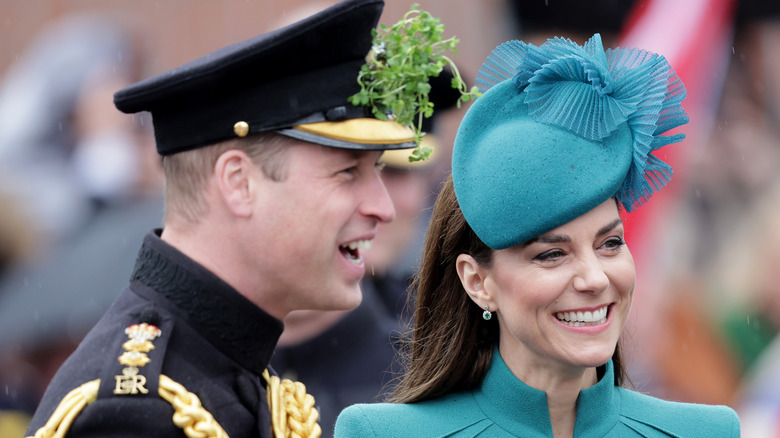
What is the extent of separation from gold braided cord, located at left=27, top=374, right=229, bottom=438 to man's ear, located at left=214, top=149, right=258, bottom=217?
0.48m

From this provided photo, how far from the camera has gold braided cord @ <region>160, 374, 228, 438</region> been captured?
2760 mm

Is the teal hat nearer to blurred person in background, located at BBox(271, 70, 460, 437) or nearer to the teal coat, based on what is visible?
the teal coat

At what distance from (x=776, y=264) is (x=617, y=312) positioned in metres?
4.01

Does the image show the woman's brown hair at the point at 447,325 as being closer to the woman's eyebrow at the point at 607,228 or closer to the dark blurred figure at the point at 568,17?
the woman's eyebrow at the point at 607,228

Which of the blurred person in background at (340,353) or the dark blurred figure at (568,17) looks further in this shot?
the dark blurred figure at (568,17)

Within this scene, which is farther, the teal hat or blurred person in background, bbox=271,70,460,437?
blurred person in background, bbox=271,70,460,437

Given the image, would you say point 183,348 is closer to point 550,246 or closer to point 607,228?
point 550,246

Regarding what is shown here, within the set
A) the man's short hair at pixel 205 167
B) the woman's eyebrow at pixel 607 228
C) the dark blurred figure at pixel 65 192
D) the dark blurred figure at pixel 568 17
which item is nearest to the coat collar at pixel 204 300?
the man's short hair at pixel 205 167

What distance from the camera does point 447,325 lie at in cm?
357

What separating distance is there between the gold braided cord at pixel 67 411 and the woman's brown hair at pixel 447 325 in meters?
1.09

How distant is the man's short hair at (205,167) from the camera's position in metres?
3.01

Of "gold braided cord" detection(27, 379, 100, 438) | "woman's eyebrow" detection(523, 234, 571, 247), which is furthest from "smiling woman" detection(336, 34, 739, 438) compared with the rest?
"gold braided cord" detection(27, 379, 100, 438)

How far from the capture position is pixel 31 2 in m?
7.20

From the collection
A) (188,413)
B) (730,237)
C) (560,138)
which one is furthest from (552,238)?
(730,237)
